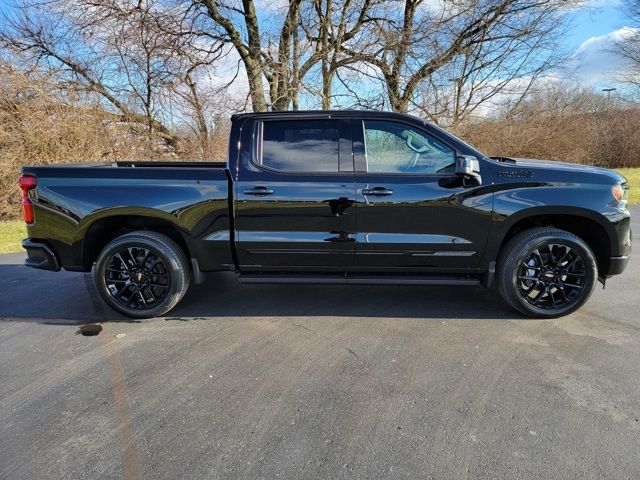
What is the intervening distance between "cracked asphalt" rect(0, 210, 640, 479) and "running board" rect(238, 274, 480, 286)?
361mm

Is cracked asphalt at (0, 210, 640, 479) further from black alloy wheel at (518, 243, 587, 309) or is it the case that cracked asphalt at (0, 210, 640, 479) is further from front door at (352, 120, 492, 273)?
front door at (352, 120, 492, 273)

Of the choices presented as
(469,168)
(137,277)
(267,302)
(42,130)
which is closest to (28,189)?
(137,277)

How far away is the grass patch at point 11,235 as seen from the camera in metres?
7.68

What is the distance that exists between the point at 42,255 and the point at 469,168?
13.5ft

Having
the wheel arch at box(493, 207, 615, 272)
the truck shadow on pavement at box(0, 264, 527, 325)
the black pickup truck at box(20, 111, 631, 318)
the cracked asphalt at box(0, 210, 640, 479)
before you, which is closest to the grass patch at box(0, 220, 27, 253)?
the truck shadow on pavement at box(0, 264, 527, 325)

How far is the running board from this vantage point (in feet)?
13.4

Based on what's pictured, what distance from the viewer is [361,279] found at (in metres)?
4.18

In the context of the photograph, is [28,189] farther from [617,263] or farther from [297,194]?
[617,263]

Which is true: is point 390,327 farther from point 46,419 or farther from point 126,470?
point 46,419

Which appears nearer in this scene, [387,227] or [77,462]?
[77,462]

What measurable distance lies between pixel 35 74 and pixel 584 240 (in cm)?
1344


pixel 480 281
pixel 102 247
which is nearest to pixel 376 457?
pixel 480 281

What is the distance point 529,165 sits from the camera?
4.09 m

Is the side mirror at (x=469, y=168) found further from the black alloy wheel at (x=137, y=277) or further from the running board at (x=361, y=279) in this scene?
the black alloy wheel at (x=137, y=277)
